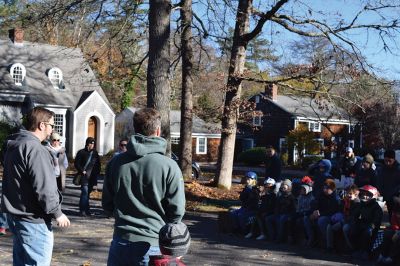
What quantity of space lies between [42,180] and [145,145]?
1.16 meters

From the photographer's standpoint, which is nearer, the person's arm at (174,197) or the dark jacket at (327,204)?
the person's arm at (174,197)

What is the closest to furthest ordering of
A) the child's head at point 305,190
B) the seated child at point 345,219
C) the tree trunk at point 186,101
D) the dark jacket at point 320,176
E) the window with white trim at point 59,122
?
the seated child at point 345,219 → the child's head at point 305,190 → the dark jacket at point 320,176 → the tree trunk at point 186,101 → the window with white trim at point 59,122

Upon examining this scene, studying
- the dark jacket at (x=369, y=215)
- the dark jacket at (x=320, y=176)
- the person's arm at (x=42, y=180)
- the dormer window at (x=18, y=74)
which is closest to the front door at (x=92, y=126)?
the dormer window at (x=18, y=74)

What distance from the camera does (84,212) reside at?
13.2 m

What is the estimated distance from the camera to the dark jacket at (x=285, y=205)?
11.3 meters

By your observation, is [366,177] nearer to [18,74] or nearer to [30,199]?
[30,199]

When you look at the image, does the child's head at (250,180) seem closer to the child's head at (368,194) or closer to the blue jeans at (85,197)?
the child's head at (368,194)

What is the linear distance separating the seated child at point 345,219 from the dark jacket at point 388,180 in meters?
Answer: 0.82

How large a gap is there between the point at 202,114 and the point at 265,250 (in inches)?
466

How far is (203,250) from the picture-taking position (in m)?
9.93

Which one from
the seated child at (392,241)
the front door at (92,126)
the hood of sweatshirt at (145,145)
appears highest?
the front door at (92,126)

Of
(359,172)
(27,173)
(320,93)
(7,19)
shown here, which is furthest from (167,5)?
(7,19)

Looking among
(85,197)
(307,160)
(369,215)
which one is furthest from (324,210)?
(307,160)

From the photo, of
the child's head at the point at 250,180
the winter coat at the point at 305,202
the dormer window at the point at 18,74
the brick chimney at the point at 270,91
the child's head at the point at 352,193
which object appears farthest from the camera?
the dormer window at the point at 18,74
